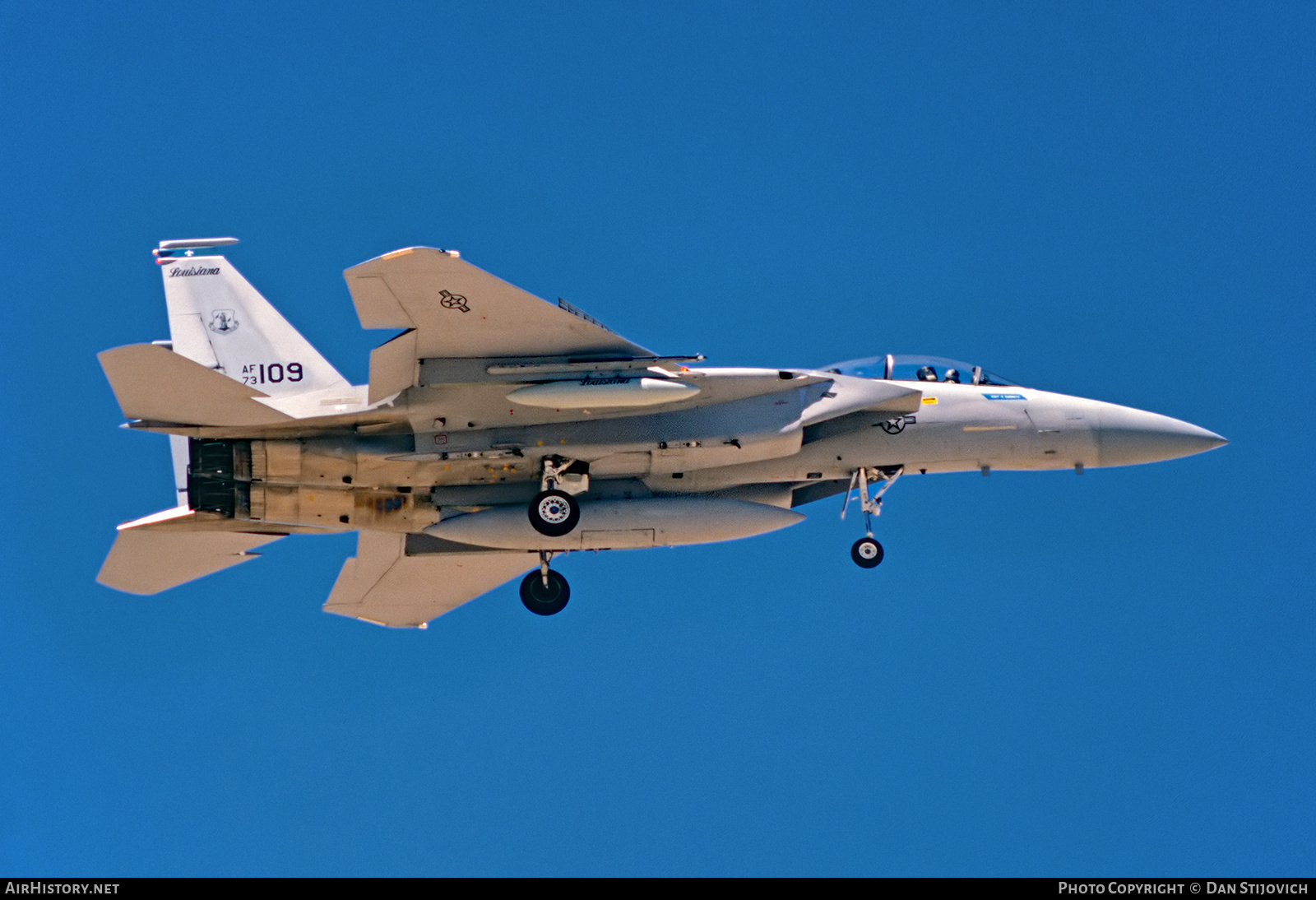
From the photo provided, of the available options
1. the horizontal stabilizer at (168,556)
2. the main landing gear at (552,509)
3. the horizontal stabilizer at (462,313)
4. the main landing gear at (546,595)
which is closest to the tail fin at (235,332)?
the horizontal stabilizer at (168,556)

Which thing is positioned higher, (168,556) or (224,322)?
(224,322)

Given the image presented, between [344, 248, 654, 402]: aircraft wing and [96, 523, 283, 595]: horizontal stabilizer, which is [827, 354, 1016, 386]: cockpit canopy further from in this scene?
[96, 523, 283, 595]: horizontal stabilizer

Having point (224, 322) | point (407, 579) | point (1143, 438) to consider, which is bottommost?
point (407, 579)

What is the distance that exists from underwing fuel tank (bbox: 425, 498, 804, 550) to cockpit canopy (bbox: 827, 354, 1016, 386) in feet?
5.74

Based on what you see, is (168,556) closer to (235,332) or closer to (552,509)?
(235,332)

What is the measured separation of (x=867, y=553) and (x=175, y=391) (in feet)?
24.7

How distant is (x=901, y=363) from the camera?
20125 mm

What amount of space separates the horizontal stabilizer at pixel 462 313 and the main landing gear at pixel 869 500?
3.19 meters

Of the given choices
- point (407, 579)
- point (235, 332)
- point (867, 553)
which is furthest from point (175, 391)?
point (867, 553)

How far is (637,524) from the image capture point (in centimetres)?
1953
